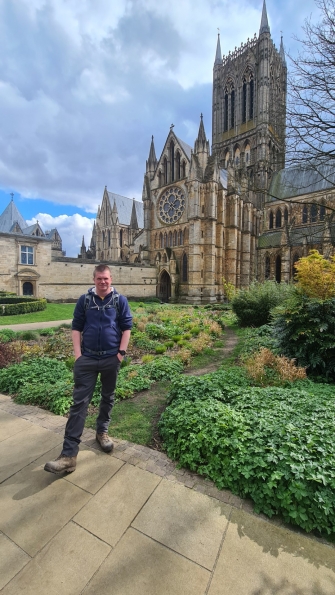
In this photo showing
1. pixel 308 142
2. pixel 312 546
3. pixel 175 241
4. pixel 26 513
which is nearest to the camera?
pixel 312 546

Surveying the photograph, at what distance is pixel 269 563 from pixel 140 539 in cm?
94

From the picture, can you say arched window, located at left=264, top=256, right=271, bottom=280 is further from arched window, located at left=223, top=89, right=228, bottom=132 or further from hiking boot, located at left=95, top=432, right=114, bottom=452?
hiking boot, located at left=95, top=432, right=114, bottom=452

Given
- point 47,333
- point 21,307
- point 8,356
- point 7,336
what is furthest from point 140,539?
point 21,307

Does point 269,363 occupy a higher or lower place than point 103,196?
lower

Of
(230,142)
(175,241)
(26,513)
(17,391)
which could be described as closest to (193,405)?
(26,513)

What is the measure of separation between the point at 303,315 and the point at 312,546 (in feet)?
15.2

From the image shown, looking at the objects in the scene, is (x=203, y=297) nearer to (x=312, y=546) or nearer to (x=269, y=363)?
(x=269, y=363)

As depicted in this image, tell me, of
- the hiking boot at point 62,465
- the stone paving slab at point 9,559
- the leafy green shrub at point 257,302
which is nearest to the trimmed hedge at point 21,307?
the leafy green shrub at point 257,302

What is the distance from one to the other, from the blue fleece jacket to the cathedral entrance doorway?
28166mm

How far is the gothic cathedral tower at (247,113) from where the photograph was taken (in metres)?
34.2

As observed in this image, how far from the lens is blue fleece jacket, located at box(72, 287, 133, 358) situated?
2936 mm

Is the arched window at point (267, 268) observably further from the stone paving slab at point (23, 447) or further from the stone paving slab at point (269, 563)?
the stone paving slab at point (269, 563)

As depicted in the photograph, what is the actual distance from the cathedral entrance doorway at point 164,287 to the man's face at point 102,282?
1108 inches

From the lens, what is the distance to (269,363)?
18.2ft
